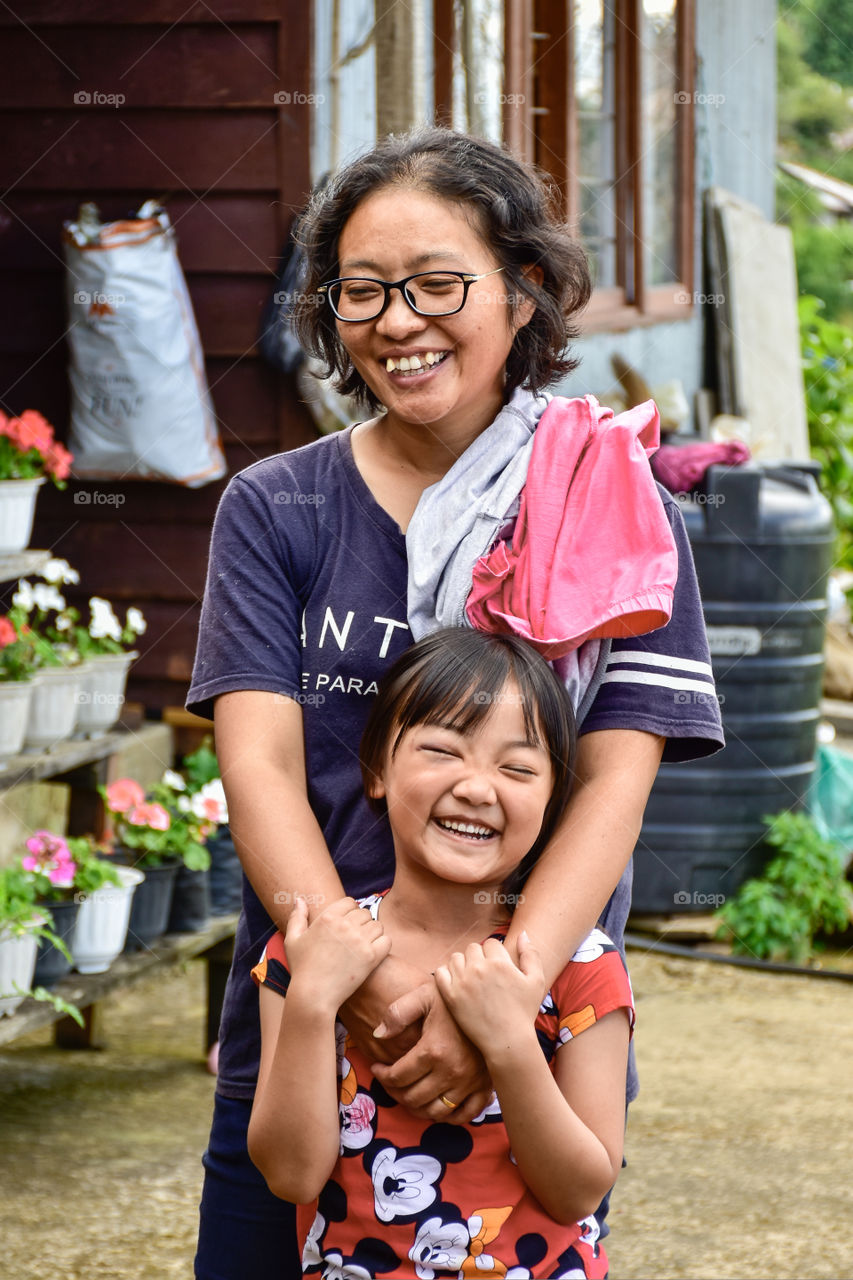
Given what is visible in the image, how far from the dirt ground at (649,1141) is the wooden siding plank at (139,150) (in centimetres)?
223

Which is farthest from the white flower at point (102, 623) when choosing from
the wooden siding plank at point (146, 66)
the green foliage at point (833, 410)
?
the green foliage at point (833, 410)

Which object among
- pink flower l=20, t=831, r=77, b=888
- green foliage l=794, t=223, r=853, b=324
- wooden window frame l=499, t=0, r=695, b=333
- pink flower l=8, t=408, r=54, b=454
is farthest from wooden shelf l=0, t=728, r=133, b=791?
green foliage l=794, t=223, r=853, b=324

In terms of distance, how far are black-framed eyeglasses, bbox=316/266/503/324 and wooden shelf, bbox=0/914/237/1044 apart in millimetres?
1915

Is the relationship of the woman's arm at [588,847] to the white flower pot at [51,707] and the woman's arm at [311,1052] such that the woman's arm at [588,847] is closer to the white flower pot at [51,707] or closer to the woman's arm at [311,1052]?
the woman's arm at [311,1052]

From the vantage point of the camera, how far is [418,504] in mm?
1551

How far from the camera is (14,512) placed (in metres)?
3.19

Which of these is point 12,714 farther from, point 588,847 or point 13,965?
point 588,847

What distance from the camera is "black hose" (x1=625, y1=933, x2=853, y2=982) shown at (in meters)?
4.45

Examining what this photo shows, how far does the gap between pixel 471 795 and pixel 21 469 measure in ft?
7.01

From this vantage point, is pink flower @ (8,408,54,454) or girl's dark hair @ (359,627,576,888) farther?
pink flower @ (8,408,54,454)

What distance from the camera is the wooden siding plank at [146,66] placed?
12.5 ft

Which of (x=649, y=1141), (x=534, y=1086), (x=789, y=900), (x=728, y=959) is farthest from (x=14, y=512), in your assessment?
(x=789, y=900)

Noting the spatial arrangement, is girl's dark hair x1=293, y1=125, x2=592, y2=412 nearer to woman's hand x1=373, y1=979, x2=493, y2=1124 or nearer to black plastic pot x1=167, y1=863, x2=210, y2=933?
woman's hand x1=373, y1=979, x2=493, y2=1124

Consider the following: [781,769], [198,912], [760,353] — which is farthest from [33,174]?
[760,353]
